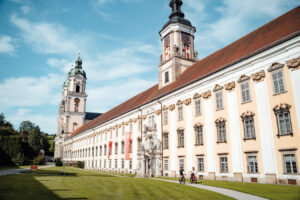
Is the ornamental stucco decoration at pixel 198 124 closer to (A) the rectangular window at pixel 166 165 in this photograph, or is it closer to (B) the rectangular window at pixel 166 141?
(B) the rectangular window at pixel 166 141

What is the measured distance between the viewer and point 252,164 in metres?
20.7

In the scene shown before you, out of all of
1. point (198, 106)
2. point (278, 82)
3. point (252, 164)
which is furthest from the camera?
point (198, 106)

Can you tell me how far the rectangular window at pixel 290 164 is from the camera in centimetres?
1769

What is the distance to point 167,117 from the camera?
32562mm

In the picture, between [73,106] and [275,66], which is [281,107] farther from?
[73,106]

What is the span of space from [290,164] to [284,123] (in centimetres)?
313

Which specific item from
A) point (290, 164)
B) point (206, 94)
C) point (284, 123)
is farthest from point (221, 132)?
point (290, 164)

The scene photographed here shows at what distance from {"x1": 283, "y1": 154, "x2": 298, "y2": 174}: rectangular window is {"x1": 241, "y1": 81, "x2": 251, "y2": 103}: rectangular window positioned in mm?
5952

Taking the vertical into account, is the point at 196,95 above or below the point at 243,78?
below

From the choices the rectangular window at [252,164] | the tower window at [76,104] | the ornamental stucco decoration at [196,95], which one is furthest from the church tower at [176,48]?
the tower window at [76,104]

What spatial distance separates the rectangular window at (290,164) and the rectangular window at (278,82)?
17.0ft

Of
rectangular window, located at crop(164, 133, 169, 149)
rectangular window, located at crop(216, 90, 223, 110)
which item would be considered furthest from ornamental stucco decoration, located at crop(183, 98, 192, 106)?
rectangular window, located at crop(164, 133, 169, 149)

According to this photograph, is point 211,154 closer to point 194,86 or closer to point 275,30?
point 194,86

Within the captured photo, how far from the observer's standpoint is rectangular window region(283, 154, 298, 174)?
58.0 feet
